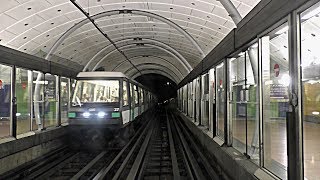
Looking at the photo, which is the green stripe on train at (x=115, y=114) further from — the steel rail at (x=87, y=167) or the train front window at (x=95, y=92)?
the steel rail at (x=87, y=167)

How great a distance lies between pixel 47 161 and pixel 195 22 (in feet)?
43.1

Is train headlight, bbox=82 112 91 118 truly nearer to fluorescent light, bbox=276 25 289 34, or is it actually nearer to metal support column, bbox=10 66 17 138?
metal support column, bbox=10 66 17 138

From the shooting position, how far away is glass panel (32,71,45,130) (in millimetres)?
11789

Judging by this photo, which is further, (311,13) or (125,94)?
(125,94)

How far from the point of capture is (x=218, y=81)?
10578 mm

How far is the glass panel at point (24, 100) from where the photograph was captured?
10406 mm

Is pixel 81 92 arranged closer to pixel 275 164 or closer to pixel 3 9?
pixel 3 9

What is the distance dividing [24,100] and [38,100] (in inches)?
49.8

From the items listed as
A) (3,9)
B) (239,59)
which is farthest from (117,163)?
(3,9)

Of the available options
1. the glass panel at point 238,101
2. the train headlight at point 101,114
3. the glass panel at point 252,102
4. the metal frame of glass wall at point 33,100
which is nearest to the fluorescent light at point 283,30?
the glass panel at point 252,102

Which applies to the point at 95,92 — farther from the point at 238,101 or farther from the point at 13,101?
the point at 238,101

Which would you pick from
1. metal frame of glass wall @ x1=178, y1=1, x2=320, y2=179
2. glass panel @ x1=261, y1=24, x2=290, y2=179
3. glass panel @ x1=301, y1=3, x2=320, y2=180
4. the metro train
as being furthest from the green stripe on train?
glass panel @ x1=301, y1=3, x2=320, y2=180

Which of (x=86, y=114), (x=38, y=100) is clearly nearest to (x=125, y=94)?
(x=86, y=114)

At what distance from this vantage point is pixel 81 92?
1340 cm
